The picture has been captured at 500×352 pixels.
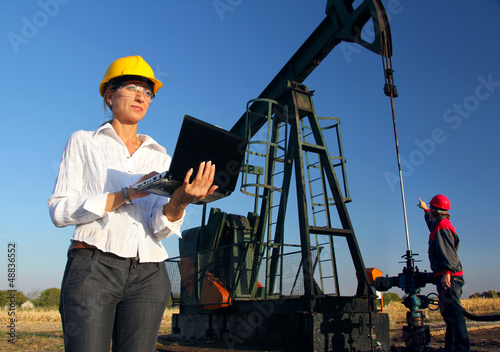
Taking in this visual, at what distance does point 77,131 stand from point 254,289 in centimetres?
652

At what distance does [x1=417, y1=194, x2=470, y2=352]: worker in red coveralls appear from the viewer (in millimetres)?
5043

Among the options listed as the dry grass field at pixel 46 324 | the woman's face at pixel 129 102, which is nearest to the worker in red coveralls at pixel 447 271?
the dry grass field at pixel 46 324

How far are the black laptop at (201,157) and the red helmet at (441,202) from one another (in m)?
4.65

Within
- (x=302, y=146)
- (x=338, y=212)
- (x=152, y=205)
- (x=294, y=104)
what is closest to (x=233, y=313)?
(x=338, y=212)

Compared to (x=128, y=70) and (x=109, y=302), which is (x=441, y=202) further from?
(x=109, y=302)

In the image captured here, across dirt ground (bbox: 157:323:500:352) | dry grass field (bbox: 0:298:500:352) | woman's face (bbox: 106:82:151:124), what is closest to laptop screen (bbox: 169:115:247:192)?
woman's face (bbox: 106:82:151:124)

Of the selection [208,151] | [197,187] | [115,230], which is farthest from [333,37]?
[115,230]

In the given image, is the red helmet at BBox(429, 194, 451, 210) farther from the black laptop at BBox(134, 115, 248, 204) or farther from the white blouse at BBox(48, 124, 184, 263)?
the white blouse at BBox(48, 124, 184, 263)

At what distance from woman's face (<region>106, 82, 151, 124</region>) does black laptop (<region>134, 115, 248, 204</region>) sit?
402 millimetres

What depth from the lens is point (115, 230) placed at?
1.74 metres

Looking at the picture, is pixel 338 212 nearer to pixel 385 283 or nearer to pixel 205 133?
pixel 385 283

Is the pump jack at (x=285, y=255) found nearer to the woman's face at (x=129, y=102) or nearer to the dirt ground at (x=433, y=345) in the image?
the dirt ground at (x=433, y=345)

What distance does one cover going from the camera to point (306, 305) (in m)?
6.11

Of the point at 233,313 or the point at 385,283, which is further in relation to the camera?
the point at 233,313
